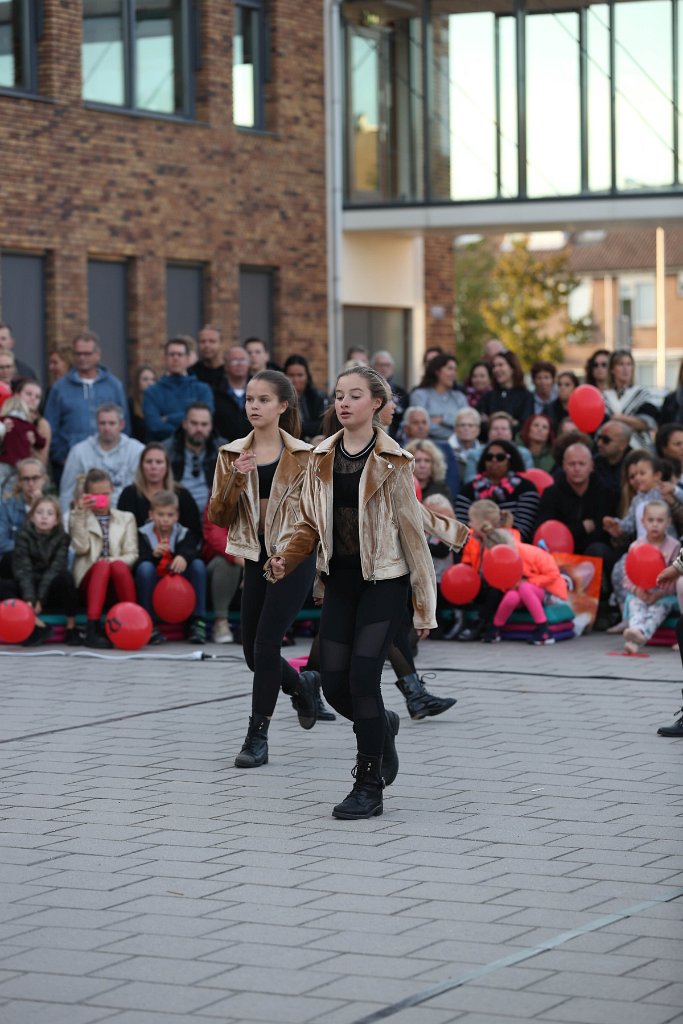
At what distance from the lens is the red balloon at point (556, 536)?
14359 millimetres

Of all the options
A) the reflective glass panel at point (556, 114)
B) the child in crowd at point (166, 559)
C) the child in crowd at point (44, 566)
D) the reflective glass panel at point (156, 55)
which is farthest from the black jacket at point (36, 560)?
the reflective glass panel at point (556, 114)

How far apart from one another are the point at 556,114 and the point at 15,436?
15.6 m

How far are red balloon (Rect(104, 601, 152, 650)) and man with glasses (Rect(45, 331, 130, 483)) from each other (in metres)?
3.14

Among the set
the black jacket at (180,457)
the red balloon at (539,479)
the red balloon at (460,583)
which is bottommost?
the red balloon at (460,583)

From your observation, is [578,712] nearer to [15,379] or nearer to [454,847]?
A: [454,847]

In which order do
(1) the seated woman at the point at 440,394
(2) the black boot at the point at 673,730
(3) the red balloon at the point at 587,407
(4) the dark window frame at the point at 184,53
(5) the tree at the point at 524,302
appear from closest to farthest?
(2) the black boot at the point at 673,730 < (3) the red balloon at the point at 587,407 < (1) the seated woman at the point at 440,394 < (4) the dark window frame at the point at 184,53 < (5) the tree at the point at 524,302

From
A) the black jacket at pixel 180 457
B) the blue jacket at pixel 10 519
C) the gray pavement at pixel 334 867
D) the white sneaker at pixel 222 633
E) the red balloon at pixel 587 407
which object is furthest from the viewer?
the red balloon at pixel 587 407

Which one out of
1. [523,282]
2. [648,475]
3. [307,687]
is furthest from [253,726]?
[523,282]

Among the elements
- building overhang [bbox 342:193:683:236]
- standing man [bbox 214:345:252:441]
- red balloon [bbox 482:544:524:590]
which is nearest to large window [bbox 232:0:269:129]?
building overhang [bbox 342:193:683:236]

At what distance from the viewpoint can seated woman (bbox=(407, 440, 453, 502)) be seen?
45.8 feet

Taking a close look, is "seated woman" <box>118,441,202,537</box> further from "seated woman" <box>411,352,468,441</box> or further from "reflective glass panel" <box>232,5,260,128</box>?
"reflective glass panel" <box>232,5,260,128</box>

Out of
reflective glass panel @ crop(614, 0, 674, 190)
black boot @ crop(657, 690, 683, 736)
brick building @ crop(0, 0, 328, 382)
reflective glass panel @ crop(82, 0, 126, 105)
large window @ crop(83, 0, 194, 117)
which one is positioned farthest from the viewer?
reflective glass panel @ crop(614, 0, 674, 190)

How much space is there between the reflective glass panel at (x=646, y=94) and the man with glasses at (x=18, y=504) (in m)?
15.5

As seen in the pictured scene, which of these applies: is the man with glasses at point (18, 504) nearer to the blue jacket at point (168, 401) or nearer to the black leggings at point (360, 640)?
the blue jacket at point (168, 401)
